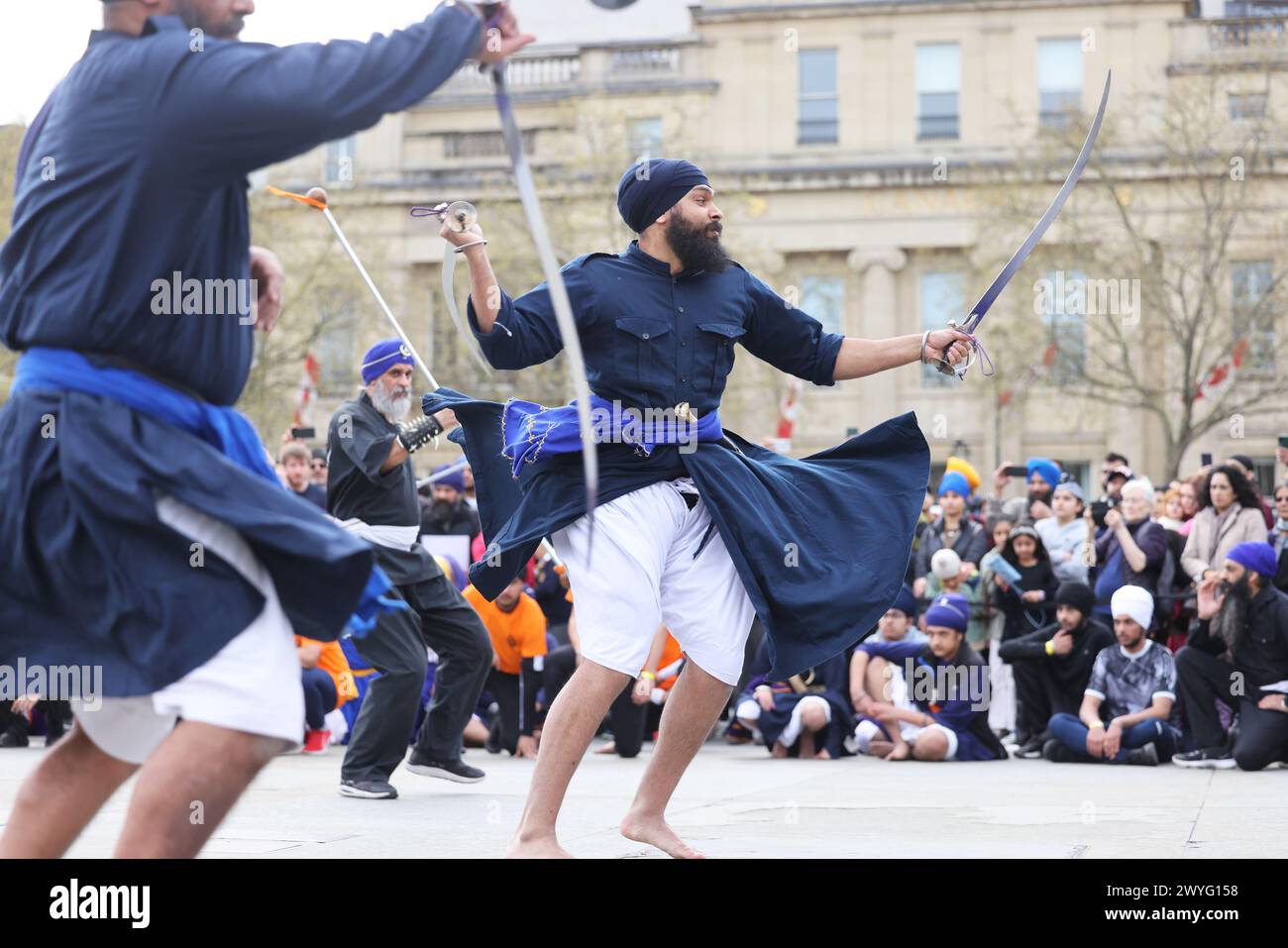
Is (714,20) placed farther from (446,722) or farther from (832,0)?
(446,722)

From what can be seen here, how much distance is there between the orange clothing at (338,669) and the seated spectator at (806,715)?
105 inches

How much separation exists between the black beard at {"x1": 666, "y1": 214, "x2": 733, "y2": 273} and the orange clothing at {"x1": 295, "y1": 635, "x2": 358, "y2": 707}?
22.0ft

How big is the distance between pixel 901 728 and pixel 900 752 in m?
0.31

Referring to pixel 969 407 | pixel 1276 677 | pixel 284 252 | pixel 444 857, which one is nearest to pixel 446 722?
pixel 444 857

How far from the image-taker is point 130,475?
3.14 m

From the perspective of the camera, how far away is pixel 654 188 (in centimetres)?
554

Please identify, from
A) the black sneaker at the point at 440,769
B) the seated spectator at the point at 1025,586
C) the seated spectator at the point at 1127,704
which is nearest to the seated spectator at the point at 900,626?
the seated spectator at the point at 1025,586

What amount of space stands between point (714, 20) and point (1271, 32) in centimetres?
1286

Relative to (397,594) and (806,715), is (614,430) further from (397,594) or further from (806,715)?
(806,715)

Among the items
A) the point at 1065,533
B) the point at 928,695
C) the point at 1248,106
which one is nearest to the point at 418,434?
the point at 928,695

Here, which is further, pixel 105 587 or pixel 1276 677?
pixel 1276 677

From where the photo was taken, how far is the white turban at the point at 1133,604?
11.5 metres

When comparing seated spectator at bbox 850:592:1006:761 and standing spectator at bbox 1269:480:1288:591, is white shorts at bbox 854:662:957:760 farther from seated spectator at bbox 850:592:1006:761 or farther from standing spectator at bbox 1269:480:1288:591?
standing spectator at bbox 1269:480:1288:591

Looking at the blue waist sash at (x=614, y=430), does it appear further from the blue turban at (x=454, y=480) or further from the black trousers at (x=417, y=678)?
the blue turban at (x=454, y=480)
